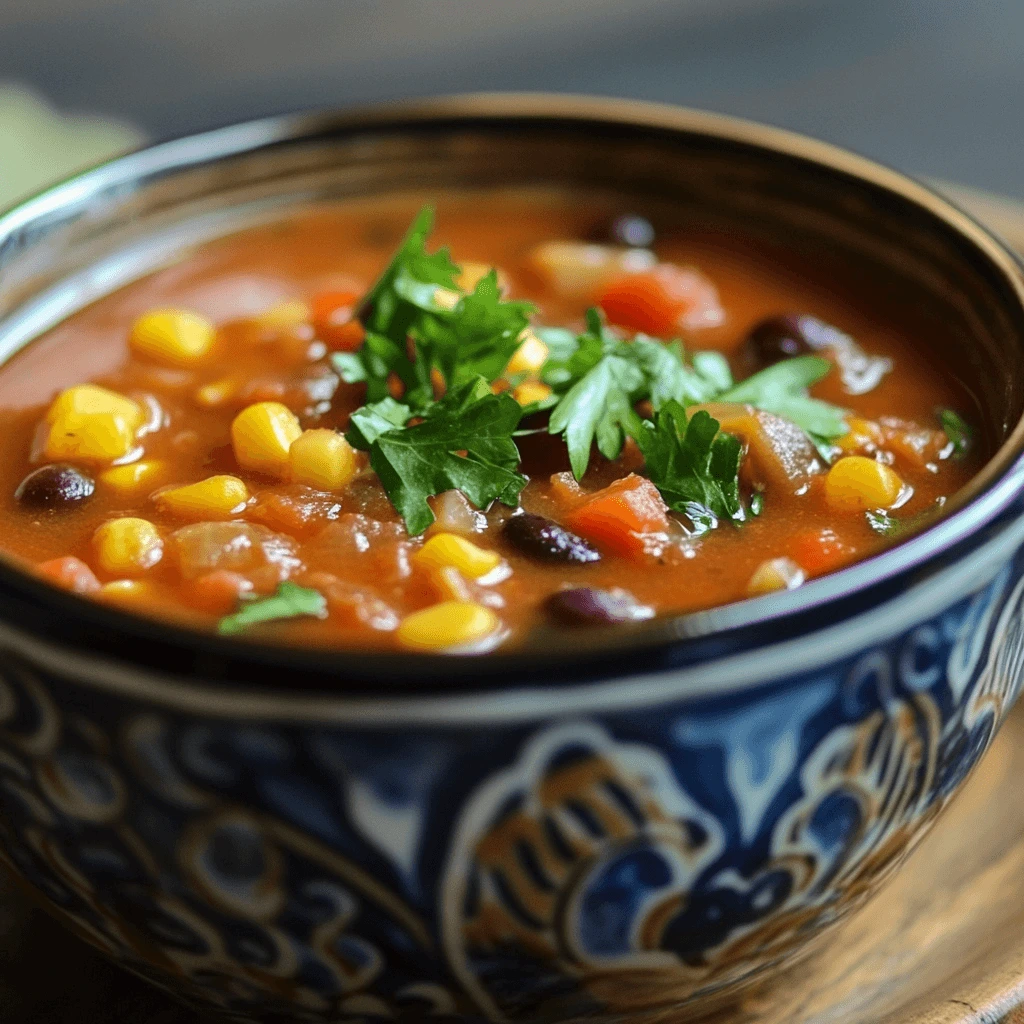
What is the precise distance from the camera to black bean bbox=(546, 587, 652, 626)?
2023 mm

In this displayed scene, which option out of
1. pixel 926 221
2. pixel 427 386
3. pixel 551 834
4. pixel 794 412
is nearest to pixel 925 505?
pixel 794 412

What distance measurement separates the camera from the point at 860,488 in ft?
7.82

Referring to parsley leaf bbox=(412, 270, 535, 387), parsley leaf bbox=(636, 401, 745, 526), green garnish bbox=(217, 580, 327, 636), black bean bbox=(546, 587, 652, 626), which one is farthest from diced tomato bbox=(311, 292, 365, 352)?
black bean bbox=(546, 587, 652, 626)

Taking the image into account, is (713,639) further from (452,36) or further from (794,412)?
(452,36)

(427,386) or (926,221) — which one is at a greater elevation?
(926,221)

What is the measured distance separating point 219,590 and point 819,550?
90 centimetres

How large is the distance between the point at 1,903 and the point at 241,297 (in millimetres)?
1423

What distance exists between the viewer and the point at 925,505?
241 centimetres

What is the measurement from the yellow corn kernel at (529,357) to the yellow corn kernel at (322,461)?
0.43 metres

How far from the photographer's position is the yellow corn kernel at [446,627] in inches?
77.1

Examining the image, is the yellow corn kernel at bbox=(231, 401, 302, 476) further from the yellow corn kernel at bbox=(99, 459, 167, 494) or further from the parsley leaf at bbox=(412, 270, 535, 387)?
the parsley leaf at bbox=(412, 270, 535, 387)

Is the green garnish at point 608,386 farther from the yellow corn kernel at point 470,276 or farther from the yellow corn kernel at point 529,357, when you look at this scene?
the yellow corn kernel at point 470,276

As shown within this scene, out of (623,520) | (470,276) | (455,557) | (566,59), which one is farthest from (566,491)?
(566,59)

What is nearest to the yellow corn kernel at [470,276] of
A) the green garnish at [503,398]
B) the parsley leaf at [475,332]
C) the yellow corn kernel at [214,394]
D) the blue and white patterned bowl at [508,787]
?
Result: the green garnish at [503,398]
